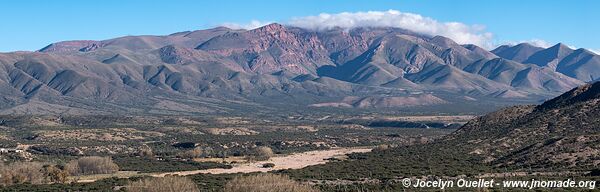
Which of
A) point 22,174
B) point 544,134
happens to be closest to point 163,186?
point 22,174

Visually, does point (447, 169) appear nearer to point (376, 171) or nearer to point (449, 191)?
point (376, 171)

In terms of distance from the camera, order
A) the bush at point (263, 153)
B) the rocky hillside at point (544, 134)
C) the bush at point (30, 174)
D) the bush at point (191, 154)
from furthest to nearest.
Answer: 1. the bush at point (263, 153)
2. the bush at point (191, 154)
3. the rocky hillside at point (544, 134)
4. the bush at point (30, 174)

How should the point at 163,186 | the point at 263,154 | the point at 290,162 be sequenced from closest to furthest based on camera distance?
the point at 163,186, the point at 290,162, the point at 263,154

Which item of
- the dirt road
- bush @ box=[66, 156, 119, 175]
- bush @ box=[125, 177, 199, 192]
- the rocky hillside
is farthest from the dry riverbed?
bush @ box=[125, 177, 199, 192]

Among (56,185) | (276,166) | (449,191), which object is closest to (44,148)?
(276,166)

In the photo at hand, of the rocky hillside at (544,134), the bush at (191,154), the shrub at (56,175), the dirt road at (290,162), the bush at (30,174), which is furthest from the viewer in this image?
the bush at (191,154)

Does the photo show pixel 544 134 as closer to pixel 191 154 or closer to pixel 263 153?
pixel 263 153

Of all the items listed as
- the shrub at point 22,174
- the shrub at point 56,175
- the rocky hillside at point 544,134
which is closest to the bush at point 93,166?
the shrub at point 56,175

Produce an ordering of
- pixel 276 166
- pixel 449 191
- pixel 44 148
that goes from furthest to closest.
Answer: pixel 44 148, pixel 276 166, pixel 449 191

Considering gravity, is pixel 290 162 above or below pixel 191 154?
above

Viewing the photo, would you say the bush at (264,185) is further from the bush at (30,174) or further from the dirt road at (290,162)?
the dirt road at (290,162)

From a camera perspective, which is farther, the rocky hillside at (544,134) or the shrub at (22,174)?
the rocky hillside at (544,134)
